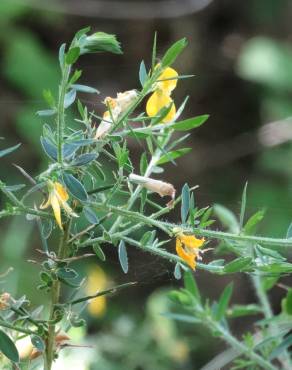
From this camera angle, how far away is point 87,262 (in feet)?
7.12

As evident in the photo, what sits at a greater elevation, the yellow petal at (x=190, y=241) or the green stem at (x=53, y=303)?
the yellow petal at (x=190, y=241)

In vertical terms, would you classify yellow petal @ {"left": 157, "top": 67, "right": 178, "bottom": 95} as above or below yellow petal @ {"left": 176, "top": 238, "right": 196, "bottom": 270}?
above

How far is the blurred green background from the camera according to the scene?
91.5 inches

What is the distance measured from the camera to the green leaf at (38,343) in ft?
1.65

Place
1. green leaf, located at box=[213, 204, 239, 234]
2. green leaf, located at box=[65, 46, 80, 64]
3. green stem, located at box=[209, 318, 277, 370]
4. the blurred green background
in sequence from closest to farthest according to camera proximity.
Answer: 1. green leaf, located at box=[65, 46, 80, 64]
2. green stem, located at box=[209, 318, 277, 370]
3. green leaf, located at box=[213, 204, 239, 234]
4. the blurred green background

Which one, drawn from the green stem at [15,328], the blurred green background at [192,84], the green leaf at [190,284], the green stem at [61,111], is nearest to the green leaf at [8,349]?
the green stem at [15,328]

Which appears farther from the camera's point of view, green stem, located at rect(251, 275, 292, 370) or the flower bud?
green stem, located at rect(251, 275, 292, 370)

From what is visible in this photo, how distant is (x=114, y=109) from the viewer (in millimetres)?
522

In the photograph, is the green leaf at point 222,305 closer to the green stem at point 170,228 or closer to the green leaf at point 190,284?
the green leaf at point 190,284

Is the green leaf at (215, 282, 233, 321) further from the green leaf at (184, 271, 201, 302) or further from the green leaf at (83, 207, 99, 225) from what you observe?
the green leaf at (83, 207, 99, 225)

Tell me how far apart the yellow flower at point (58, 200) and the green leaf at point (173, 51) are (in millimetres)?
107

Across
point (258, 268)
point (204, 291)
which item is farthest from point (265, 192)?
point (258, 268)

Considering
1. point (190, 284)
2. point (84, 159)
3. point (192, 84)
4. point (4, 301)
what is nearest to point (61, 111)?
point (84, 159)

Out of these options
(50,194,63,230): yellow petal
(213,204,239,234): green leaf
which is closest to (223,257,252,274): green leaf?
(50,194,63,230): yellow petal
